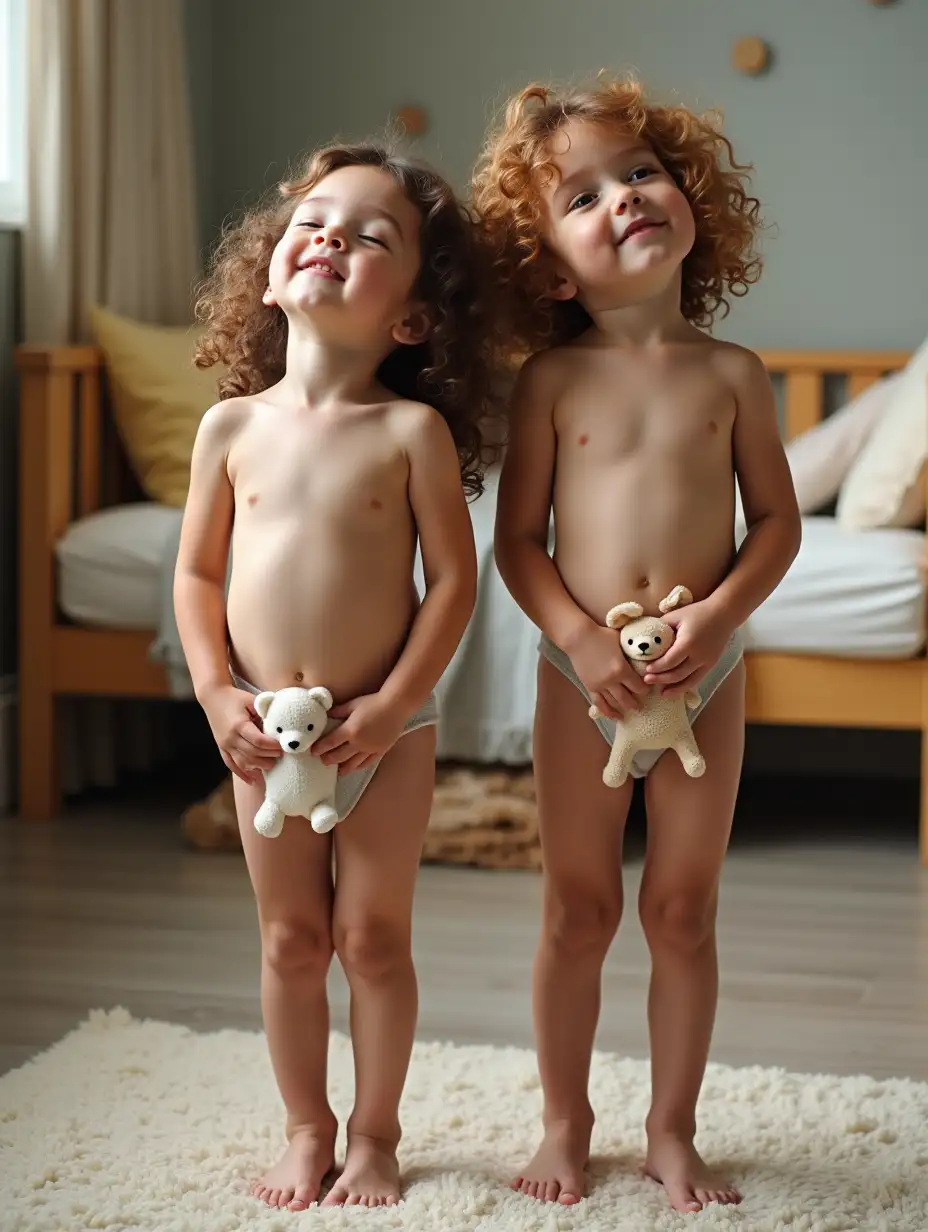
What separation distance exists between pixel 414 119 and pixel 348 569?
235cm

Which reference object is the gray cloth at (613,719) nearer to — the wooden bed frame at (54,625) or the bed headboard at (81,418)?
the wooden bed frame at (54,625)

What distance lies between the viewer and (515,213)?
57.0 inches

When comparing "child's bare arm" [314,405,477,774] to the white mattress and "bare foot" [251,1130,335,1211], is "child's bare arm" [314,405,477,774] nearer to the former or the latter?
"bare foot" [251,1130,335,1211]

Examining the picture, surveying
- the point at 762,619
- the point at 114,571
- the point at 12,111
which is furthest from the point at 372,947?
the point at 12,111

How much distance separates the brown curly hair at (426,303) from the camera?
1.43 meters

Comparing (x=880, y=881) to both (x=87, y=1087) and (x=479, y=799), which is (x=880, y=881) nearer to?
(x=479, y=799)

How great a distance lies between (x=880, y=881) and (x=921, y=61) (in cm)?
166

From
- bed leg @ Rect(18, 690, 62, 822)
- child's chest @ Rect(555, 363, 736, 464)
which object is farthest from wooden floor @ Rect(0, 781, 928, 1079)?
child's chest @ Rect(555, 363, 736, 464)

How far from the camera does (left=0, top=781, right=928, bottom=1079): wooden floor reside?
1.95 meters

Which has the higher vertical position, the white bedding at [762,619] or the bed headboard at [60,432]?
the bed headboard at [60,432]

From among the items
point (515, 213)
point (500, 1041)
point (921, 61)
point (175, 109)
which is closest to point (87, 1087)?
Answer: point (500, 1041)

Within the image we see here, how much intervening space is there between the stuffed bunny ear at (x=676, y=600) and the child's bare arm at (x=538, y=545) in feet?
0.16

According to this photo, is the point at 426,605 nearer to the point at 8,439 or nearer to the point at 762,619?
the point at 762,619

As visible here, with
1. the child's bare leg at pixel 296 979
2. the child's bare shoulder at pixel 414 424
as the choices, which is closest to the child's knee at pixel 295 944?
the child's bare leg at pixel 296 979
